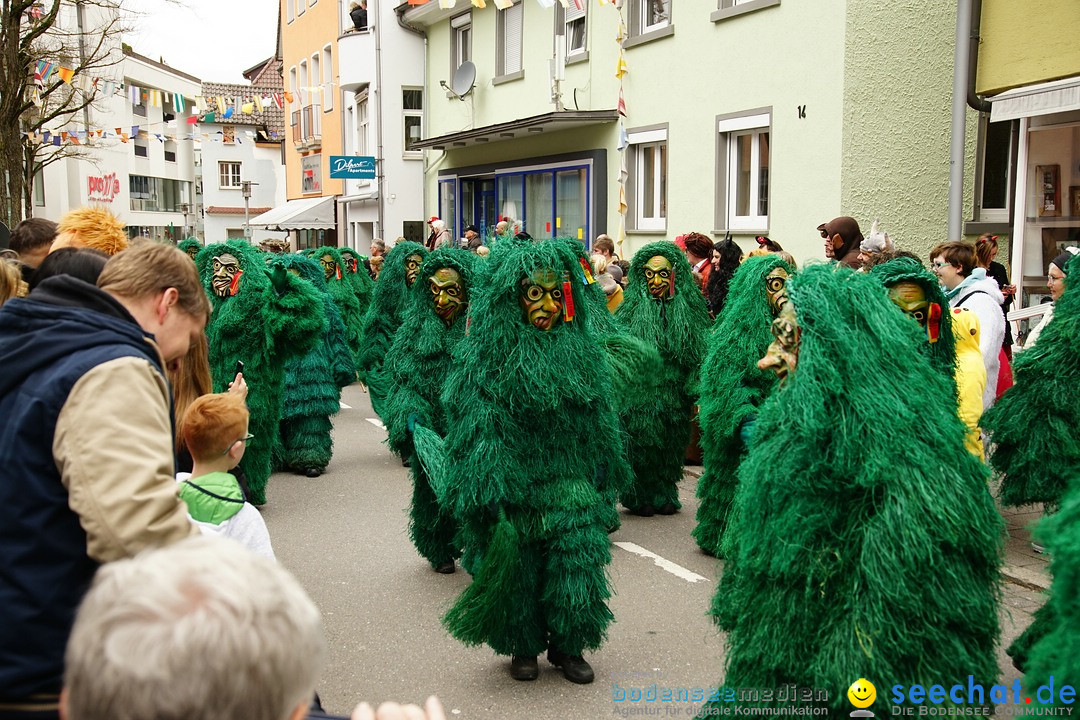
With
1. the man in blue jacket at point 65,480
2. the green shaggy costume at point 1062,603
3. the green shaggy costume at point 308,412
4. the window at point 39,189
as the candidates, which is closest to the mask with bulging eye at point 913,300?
the green shaggy costume at point 1062,603

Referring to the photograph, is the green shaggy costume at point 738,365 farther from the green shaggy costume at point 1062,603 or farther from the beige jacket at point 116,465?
the beige jacket at point 116,465

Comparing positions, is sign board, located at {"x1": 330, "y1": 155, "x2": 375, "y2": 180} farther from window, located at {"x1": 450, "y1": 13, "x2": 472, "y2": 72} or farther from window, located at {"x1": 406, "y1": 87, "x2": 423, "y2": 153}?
window, located at {"x1": 450, "y1": 13, "x2": 472, "y2": 72}

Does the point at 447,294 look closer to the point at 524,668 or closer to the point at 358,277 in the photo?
the point at 524,668

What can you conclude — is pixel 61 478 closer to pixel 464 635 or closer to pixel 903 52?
pixel 464 635

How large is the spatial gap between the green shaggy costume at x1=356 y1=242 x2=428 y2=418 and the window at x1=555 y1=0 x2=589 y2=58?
9.20 metres

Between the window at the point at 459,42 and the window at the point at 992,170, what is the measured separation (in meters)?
14.0

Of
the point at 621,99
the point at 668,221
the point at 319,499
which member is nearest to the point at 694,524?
the point at 319,499

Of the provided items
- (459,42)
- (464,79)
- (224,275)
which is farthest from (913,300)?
(459,42)

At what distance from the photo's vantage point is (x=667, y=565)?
6.66 m

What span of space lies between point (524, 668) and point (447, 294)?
2.84 m

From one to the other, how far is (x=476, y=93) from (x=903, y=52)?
12006mm

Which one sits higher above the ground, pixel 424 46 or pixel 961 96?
pixel 424 46

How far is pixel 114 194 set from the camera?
4244 cm

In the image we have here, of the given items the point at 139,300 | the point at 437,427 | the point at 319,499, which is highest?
the point at 139,300
